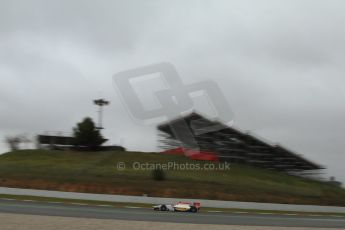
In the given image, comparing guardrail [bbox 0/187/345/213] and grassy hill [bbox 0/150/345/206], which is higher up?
grassy hill [bbox 0/150/345/206]

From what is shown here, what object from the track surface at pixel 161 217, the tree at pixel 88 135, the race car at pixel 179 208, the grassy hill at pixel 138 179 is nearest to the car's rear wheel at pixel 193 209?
the race car at pixel 179 208

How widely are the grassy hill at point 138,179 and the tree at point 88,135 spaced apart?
5.33m

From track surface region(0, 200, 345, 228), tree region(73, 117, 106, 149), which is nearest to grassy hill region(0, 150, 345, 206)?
tree region(73, 117, 106, 149)

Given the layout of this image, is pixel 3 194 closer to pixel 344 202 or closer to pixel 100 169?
pixel 100 169

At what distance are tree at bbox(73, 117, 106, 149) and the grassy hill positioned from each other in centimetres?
533

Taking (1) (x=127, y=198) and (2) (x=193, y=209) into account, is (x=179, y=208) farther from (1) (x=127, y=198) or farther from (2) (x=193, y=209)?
(1) (x=127, y=198)

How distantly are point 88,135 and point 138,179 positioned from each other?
25.1 m

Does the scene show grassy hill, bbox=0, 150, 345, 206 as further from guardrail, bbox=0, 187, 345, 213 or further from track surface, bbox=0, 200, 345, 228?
track surface, bbox=0, 200, 345, 228

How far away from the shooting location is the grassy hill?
4550cm

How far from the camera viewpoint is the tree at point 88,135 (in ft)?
233

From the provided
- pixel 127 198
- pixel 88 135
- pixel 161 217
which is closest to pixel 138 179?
pixel 127 198

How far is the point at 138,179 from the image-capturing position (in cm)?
4944

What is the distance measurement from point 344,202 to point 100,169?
28312 millimetres

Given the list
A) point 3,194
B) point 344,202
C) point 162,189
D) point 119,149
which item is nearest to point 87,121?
point 119,149
